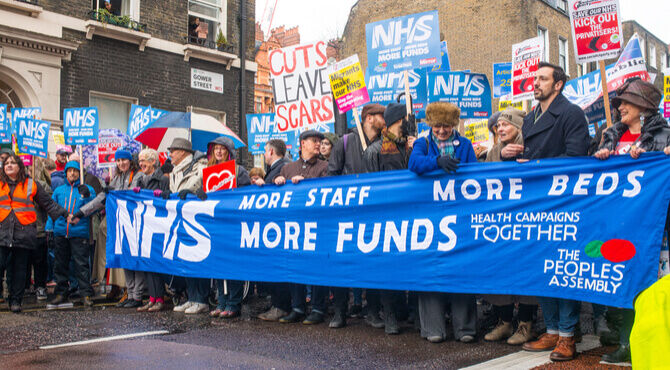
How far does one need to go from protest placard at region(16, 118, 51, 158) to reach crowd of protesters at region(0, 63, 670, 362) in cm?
105

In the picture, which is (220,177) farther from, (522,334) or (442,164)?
(522,334)

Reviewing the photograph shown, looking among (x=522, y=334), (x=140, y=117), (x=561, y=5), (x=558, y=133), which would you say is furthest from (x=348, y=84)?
(x=561, y=5)

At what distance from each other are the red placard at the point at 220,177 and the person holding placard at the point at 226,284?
0.30 ft

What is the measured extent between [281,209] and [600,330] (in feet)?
10.9

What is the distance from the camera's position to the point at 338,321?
6.45 meters

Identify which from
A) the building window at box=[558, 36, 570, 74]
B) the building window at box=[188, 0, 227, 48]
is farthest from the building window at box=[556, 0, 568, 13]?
the building window at box=[188, 0, 227, 48]

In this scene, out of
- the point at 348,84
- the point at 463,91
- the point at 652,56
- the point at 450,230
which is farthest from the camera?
the point at 652,56

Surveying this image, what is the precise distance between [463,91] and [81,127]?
5.92 m

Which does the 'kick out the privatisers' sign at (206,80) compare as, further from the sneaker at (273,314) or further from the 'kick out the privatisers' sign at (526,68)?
the sneaker at (273,314)

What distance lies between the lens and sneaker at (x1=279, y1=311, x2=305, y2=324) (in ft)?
22.4

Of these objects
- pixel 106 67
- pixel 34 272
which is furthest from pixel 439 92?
pixel 106 67

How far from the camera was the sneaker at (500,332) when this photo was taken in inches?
219

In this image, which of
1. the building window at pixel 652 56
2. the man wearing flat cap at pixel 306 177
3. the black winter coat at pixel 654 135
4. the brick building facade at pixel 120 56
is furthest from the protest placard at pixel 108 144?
the building window at pixel 652 56

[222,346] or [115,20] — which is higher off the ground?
[115,20]
